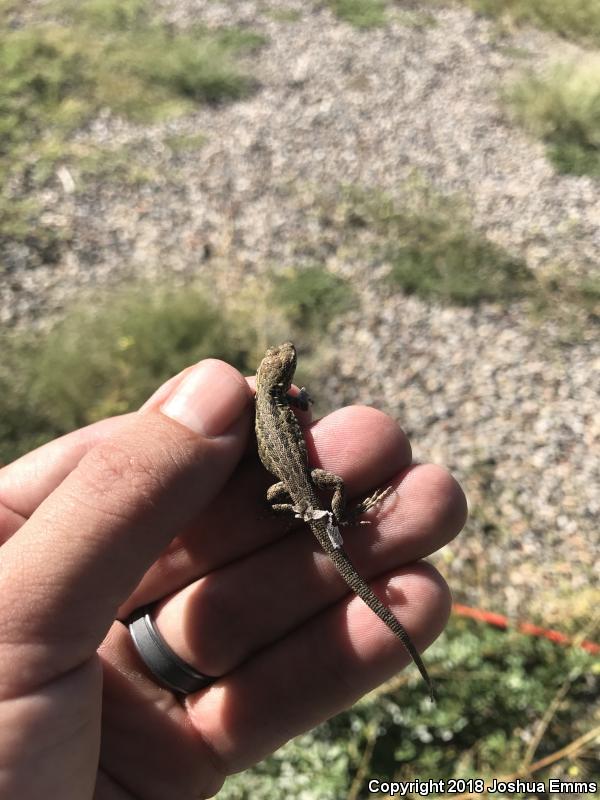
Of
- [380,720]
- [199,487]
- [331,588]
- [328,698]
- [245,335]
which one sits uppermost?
[199,487]

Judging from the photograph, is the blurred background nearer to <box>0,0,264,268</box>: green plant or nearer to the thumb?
<box>0,0,264,268</box>: green plant

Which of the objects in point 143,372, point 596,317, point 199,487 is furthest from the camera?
point 596,317

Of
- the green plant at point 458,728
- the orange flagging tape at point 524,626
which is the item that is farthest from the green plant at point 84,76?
the green plant at point 458,728

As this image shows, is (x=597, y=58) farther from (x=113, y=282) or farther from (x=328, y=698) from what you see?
(x=328, y=698)

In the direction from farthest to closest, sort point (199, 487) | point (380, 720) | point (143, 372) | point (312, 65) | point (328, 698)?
point (312, 65), point (143, 372), point (380, 720), point (328, 698), point (199, 487)

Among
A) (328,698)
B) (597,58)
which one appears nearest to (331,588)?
(328,698)

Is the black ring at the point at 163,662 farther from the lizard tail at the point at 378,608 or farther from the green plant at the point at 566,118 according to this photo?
the green plant at the point at 566,118

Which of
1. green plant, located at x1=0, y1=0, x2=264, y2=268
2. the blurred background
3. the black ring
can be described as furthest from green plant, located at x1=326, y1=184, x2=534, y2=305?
the black ring

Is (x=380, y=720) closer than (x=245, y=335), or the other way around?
(x=380, y=720)

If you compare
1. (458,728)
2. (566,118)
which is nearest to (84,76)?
(566,118)
